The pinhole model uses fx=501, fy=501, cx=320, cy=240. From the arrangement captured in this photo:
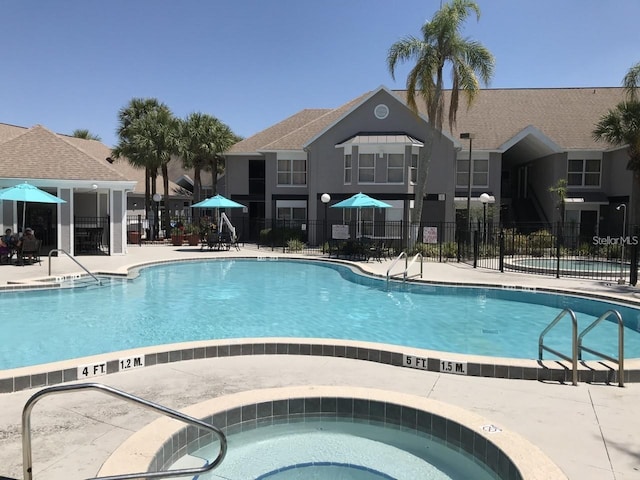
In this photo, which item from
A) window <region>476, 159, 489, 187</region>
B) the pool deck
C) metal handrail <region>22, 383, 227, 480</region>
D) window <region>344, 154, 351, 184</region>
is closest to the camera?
metal handrail <region>22, 383, 227, 480</region>

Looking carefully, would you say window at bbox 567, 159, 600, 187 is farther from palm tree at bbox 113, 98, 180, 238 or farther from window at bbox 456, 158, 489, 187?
palm tree at bbox 113, 98, 180, 238

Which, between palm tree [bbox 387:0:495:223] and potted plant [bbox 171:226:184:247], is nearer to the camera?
palm tree [bbox 387:0:495:223]

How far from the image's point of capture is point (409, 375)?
679 centimetres

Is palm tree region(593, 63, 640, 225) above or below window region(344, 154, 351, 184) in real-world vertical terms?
above

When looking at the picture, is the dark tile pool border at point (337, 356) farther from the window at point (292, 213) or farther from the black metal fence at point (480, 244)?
the window at point (292, 213)

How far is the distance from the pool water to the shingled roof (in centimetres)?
2495

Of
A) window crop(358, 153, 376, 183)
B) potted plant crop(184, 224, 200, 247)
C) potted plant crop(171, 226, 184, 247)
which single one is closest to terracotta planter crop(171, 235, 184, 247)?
potted plant crop(171, 226, 184, 247)

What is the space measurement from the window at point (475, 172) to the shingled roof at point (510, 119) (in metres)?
1.20

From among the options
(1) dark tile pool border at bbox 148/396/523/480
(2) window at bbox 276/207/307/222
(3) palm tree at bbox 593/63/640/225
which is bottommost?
(1) dark tile pool border at bbox 148/396/523/480

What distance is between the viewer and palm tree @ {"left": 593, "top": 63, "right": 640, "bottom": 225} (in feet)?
76.9

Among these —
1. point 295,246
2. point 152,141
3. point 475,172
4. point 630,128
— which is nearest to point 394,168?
point 475,172

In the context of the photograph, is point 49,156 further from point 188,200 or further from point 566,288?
point 188,200

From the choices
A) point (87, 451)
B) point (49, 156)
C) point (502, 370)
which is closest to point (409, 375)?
point (502, 370)

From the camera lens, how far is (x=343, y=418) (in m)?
5.51
